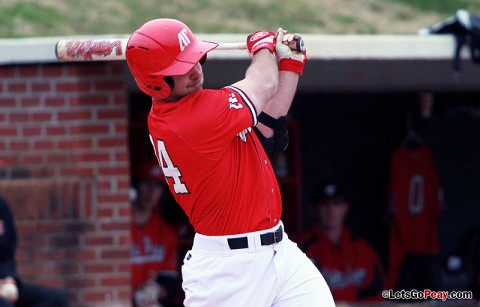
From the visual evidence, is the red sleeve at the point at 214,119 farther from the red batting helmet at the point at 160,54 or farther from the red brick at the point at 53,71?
the red brick at the point at 53,71

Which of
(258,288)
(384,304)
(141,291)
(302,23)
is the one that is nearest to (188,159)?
(258,288)

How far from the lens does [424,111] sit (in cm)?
901

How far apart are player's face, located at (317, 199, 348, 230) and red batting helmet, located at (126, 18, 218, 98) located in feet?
15.0

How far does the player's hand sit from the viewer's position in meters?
4.02

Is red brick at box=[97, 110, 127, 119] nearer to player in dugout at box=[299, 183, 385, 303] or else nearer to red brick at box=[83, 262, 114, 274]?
red brick at box=[83, 262, 114, 274]

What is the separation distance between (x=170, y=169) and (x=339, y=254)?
4522mm

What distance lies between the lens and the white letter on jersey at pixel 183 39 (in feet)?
12.7

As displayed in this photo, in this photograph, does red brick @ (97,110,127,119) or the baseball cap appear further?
the baseball cap

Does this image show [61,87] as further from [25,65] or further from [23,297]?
[23,297]

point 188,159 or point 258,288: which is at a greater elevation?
point 188,159

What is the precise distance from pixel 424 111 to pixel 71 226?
3712 mm

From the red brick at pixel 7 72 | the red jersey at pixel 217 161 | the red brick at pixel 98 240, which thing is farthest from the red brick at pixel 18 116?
the red jersey at pixel 217 161

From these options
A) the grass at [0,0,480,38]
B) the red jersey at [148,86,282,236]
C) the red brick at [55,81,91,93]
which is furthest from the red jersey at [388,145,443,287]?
the red jersey at [148,86,282,236]

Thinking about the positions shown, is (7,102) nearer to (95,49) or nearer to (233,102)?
(95,49)
